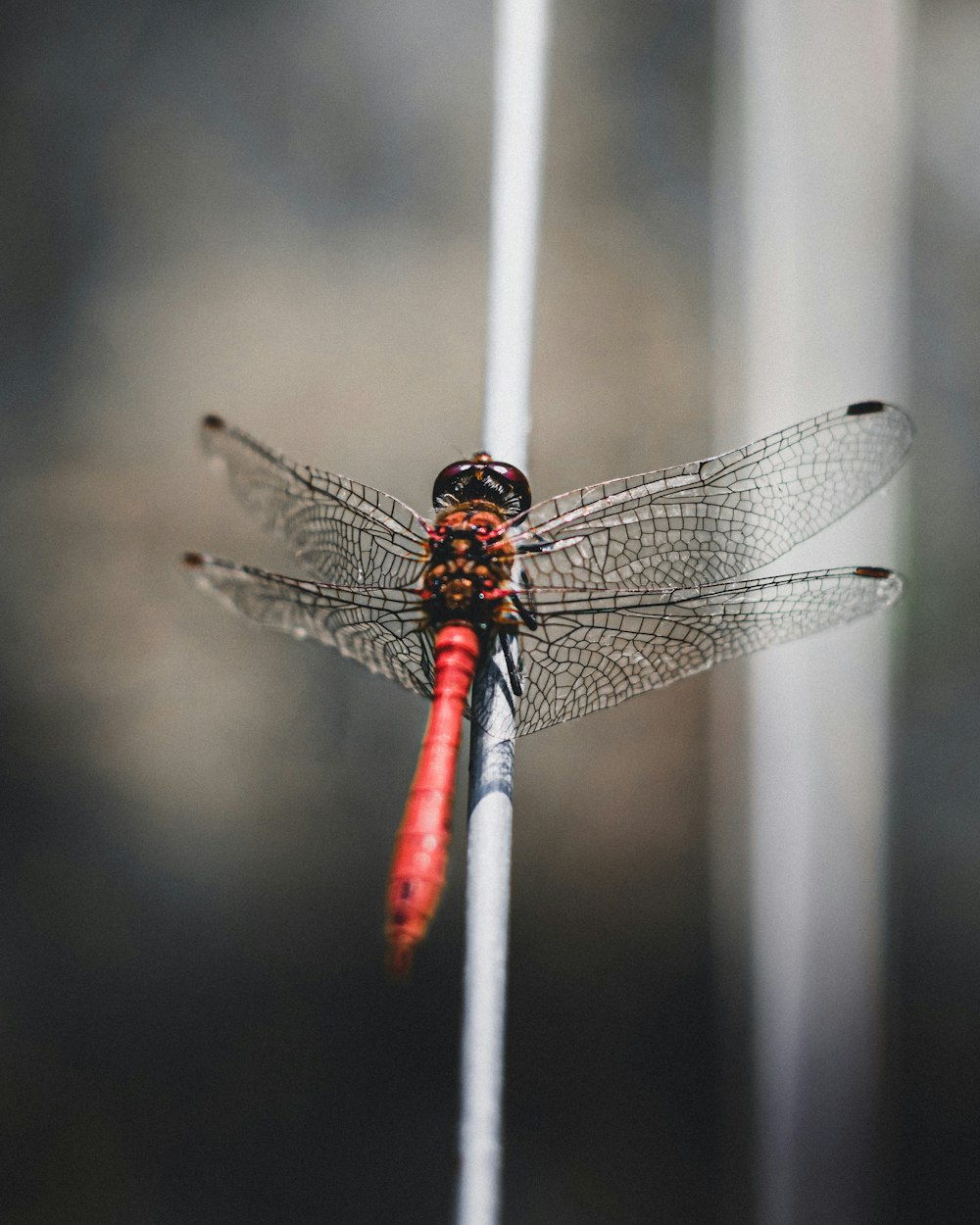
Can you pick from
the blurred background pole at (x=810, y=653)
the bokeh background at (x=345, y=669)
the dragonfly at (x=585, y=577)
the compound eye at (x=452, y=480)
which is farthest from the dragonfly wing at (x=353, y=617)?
the blurred background pole at (x=810, y=653)

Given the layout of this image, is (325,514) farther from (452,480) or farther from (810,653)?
(810,653)

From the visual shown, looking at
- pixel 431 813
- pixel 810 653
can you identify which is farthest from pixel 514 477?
pixel 810 653

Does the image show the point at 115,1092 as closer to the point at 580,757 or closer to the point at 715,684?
the point at 580,757

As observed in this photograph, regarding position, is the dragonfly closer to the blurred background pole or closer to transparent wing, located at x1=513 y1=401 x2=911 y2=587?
transparent wing, located at x1=513 y1=401 x2=911 y2=587

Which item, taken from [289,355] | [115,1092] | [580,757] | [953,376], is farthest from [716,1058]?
[289,355]

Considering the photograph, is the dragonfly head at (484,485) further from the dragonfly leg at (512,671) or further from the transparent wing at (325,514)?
the dragonfly leg at (512,671)

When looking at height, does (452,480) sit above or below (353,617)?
above

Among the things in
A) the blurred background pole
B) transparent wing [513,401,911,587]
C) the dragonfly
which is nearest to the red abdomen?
the dragonfly
